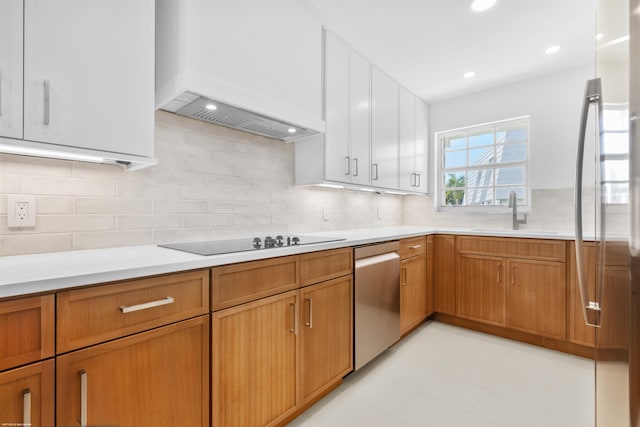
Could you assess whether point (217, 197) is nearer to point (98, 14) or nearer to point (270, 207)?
point (270, 207)

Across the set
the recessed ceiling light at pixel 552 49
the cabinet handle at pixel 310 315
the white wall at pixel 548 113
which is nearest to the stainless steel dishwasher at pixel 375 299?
the cabinet handle at pixel 310 315

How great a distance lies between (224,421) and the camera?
1.23m

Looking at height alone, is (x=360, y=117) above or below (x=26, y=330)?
above

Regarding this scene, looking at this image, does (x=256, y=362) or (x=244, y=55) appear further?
(x=244, y=55)

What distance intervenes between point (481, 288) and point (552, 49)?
84.6 inches

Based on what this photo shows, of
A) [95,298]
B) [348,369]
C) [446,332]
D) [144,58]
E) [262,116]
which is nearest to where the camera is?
[95,298]

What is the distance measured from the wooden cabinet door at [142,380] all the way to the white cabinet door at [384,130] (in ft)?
6.72

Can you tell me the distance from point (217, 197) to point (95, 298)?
109 cm

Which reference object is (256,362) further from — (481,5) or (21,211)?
(481,5)

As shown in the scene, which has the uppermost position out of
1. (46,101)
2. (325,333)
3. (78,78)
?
(78,78)

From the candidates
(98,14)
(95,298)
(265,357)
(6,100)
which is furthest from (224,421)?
(98,14)

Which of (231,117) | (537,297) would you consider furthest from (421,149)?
(231,117)

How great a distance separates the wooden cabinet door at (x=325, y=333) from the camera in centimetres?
161

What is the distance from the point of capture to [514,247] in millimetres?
2539
